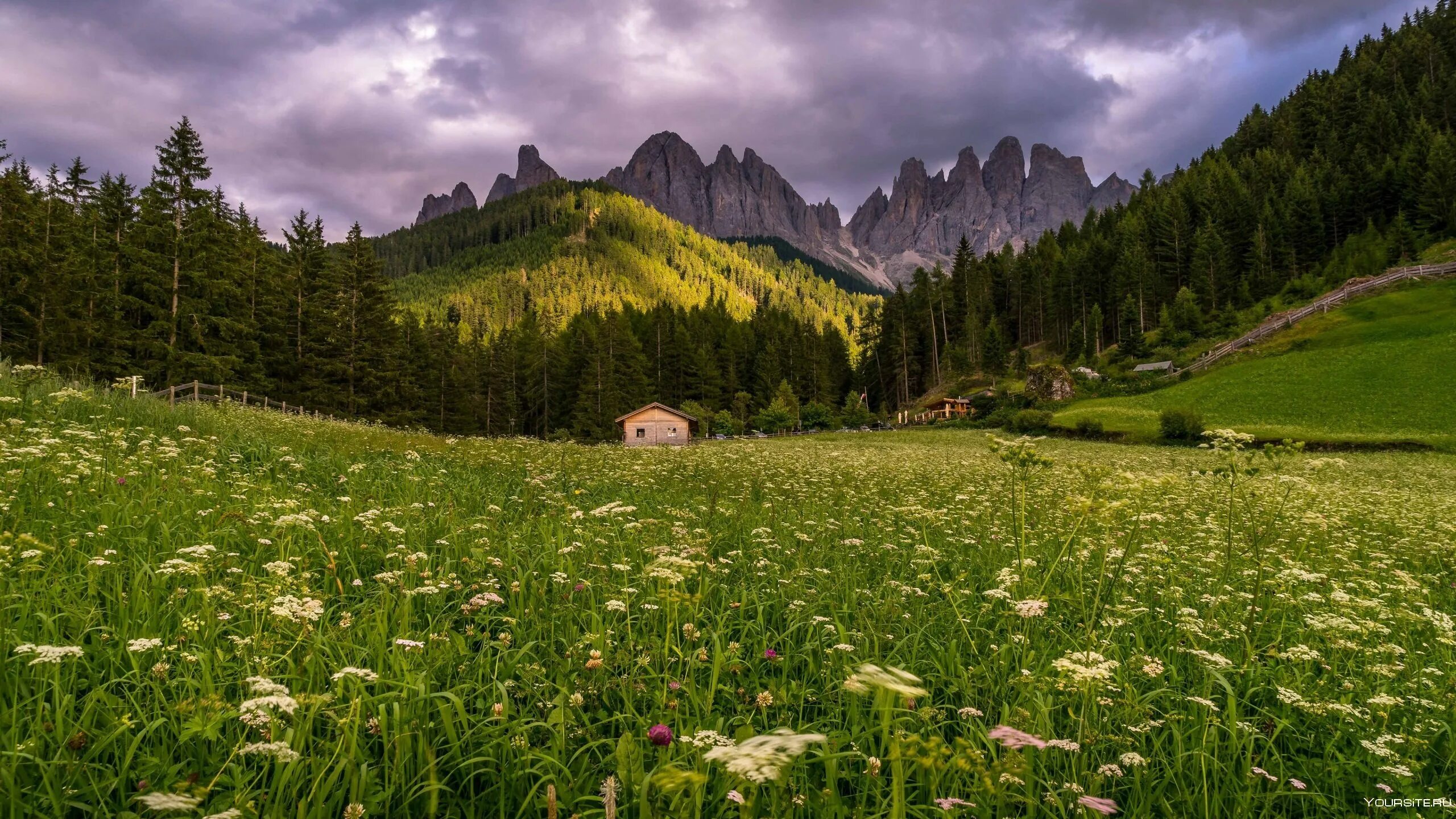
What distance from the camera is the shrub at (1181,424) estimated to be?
3978 cm

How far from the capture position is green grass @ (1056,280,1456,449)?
34.9 metres

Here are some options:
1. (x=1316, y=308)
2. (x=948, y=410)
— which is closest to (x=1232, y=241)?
(x=1316, y=308)

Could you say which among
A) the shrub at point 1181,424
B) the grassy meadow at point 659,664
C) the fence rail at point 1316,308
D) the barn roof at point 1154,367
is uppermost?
the fence rail at point 1316,308

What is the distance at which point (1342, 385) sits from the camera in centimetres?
4125

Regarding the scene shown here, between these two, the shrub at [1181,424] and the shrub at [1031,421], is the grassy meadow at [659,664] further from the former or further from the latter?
the shrub at [1031,421]

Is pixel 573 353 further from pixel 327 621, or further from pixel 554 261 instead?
pixel 554 261

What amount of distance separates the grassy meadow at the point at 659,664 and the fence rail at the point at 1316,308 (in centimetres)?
6905

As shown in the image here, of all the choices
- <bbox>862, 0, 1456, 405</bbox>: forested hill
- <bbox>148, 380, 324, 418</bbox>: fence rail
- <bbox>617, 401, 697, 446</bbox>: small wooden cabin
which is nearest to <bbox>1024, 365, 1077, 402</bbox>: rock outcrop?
<bbox>862, 0, 1456, 405</bbox>: forested hill

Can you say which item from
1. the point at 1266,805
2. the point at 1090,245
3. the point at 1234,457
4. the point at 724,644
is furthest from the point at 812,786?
the point at 1090,245

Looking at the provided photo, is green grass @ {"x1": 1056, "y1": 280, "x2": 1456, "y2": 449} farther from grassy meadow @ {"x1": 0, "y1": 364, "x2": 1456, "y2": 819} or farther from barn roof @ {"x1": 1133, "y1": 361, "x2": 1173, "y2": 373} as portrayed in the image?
grassy meadow @ {"x1": 0, "y1": 364, "x2": 1456, "y2": 819}

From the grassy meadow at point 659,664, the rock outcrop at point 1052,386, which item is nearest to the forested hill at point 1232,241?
the rock outcrop at point 1052,386

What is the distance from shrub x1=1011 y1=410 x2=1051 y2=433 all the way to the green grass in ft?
7.18

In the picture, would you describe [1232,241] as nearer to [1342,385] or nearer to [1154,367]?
[1154,367]

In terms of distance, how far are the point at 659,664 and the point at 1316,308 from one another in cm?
8507
